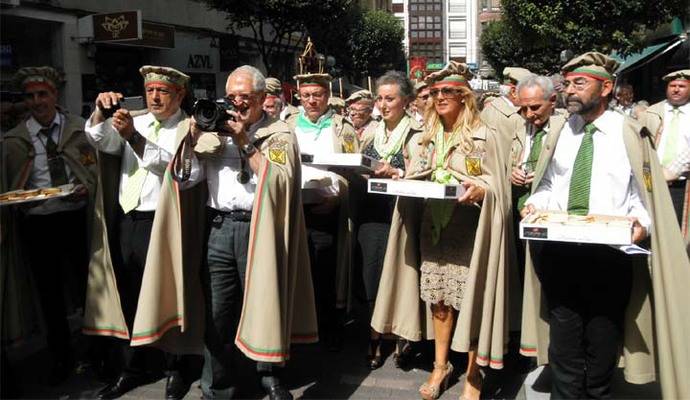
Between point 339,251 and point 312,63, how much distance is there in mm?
2743

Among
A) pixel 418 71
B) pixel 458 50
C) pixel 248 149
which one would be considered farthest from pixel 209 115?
pixel 458 50

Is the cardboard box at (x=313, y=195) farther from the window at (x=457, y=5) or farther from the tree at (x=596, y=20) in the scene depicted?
the window at (x=457, y=5)

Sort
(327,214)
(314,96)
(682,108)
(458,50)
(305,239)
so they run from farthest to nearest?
(458,50), (682,108), (314,96), (327,214), (305,239)

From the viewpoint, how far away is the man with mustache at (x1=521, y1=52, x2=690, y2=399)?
3322mm

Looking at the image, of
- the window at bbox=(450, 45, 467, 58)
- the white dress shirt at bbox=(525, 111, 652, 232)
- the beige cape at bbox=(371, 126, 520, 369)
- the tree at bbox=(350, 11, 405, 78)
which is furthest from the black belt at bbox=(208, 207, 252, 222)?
the window at bbox=(450, 45, 467, 58)

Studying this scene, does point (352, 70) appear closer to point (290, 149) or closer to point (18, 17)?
point (18, 17)

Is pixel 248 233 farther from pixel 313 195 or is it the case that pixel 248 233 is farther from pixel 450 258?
pixel 450 258

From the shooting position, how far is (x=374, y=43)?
3703cm

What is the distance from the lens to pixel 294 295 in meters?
4.21

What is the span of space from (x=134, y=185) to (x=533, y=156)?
2.71 m

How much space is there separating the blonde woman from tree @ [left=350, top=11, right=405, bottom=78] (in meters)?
30.9

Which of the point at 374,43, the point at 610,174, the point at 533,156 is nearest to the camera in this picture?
the point at 610,174

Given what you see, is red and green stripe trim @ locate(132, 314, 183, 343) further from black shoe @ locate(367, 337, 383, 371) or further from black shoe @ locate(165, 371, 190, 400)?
black shoe @ locate(367, 337, 383, 371)

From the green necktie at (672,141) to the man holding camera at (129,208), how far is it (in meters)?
3.94
